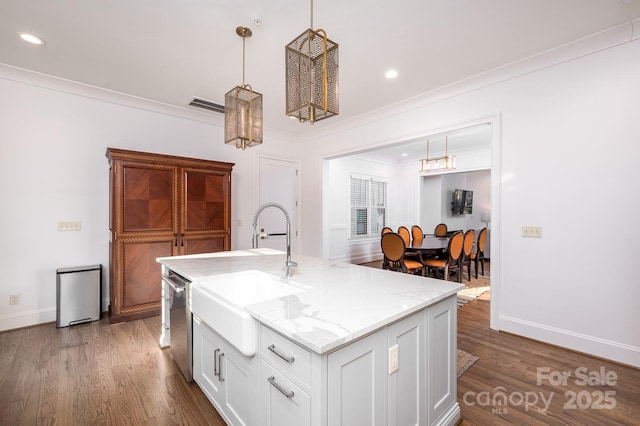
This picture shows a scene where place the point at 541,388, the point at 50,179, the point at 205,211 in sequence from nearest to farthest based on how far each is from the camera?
the point at 541,388 < the point at 50,179 < the point at 205,211

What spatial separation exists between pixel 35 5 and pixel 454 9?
310cm

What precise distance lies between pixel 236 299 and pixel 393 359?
0.82 meters

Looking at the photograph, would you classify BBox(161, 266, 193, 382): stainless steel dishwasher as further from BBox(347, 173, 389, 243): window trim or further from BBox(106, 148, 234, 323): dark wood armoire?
BBox(347, 173, 389, 243): window trim

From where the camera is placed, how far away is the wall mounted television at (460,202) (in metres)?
8.06

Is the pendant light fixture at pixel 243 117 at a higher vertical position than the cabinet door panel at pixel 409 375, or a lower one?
higher

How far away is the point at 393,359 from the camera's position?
4.09 ft

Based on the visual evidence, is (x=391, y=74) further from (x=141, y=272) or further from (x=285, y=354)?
(x=141, y=272)

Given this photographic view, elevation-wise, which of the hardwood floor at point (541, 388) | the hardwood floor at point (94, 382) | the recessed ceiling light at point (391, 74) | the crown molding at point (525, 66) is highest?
the recessed ceiling light at point (391, 74)

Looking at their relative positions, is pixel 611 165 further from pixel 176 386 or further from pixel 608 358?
pixel 176 386

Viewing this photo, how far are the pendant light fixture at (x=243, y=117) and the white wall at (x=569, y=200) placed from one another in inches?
97.3

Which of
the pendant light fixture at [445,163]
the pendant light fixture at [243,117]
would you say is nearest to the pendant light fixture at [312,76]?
the pendant light fixture at [243,117]

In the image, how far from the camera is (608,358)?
2441 mm

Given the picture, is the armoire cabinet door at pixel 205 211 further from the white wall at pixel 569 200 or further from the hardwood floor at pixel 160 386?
the white wall at pixel 569 200

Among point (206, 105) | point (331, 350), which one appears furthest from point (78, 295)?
point (331, 350)
